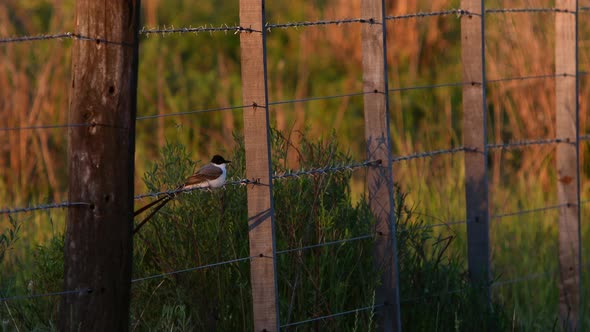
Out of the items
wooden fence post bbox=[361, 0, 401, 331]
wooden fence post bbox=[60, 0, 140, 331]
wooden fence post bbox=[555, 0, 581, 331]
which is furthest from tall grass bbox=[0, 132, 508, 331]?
wooden fence post bbox=[555, 0, 581, 331]

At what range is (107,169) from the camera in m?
3.57

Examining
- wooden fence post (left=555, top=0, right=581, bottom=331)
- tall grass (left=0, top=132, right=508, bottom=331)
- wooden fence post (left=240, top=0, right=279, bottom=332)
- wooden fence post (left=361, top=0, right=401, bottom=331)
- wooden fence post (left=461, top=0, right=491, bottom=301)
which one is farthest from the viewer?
wooden fence post (left=555, top=0, right=581, bottom=331)

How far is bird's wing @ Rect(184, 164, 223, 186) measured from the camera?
4.15m

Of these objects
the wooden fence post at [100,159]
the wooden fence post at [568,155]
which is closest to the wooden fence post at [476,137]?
the wooden fence post at [568,155]

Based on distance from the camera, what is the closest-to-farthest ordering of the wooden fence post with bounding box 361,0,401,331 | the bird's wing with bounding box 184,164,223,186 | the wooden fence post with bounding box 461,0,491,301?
1. the bird's wing with bounding box 184,164,223,186
2. the wooden fence post with bounding box 361,0,401,331
3. the wooden fence post with bounding box 461,0,491,301

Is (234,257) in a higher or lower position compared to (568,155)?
lower

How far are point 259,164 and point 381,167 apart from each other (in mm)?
834

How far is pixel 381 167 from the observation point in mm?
4719

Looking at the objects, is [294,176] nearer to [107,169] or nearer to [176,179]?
[176,179]

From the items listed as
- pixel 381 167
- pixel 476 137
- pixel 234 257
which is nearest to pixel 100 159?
pixel 234 257

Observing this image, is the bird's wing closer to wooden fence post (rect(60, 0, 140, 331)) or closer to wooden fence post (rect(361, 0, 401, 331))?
wooden fence post (rect(60, 0, 140, 331))

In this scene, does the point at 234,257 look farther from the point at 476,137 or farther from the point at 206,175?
the point at 476,137

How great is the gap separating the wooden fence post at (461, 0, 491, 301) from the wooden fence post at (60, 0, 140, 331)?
226 centimetres

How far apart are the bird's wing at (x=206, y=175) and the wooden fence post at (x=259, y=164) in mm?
147
